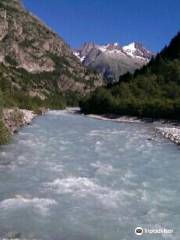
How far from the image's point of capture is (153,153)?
2470 inches

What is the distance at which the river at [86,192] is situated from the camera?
101 ft

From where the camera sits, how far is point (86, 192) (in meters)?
39.1

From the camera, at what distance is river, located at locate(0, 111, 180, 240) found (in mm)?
30739

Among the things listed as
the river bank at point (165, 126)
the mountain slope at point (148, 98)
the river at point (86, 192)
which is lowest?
the river at point (86, 192)

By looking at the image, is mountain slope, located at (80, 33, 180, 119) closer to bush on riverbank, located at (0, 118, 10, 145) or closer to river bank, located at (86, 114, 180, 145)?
river bank, located at (86, 114, 180, 145)

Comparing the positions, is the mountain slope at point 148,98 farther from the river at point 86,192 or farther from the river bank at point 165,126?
the river at point 86,192

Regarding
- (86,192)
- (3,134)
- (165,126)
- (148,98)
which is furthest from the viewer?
(148,98)

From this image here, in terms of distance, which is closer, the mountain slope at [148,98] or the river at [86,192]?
the river at [86,192]

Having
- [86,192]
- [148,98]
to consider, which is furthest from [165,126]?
[86,192]

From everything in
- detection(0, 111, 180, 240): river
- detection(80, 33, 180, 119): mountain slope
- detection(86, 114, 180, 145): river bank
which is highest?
detection(80, 33, 180, 119): mountain slope

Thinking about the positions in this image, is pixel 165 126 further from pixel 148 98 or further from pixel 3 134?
pixel 3 134

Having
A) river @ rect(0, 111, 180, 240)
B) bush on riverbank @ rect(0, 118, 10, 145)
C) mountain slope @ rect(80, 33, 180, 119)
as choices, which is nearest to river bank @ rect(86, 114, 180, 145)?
mountain slope @ rect(80, 33, 180, 119)

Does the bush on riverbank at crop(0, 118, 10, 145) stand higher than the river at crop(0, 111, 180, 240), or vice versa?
the bush on riverbank at crop(0, 118, 10, 145)

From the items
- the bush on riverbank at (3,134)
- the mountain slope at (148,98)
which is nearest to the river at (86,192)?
the bush on riverbank at (3,134)
